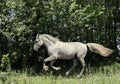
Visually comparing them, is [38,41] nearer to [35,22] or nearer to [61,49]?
[61,49]

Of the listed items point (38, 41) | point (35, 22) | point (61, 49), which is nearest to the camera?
point (61, 49)

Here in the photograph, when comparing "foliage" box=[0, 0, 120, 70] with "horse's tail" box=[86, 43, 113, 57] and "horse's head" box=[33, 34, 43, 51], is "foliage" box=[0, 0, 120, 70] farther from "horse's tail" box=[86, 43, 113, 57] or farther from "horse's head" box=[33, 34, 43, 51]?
"horse's tail" box=[86, 43, 113, 57]

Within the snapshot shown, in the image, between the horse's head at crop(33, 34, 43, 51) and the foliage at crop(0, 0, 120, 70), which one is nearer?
the horse's head at crop(33, 34, 43, 51)

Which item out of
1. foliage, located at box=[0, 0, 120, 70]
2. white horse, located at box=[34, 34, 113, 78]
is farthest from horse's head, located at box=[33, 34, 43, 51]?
foliage, located at box=[0, 0, 120, 70]

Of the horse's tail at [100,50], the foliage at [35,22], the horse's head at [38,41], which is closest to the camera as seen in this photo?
the horse's head at [38,41]

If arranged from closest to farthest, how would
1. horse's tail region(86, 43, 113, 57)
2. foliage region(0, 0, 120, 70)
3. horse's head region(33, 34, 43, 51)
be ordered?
horse's head region(33, 34, 43, 51)
horse's tail region(86, 43, 113, 57)
foliage region(0, 0, 120, 70)

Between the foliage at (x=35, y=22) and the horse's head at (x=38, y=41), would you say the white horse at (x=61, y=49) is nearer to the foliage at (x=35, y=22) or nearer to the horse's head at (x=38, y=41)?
the horse's head at (x=38, y=41)

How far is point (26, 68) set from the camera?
1357 cm

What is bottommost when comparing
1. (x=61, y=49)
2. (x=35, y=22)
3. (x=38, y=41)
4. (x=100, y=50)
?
(x=100, y=50)

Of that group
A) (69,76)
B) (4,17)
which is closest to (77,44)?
(69,76)

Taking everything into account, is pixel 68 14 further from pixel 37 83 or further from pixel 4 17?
pixel 37 83

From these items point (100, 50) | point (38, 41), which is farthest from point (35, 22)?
point (100, 50)

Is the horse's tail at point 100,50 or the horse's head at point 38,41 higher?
the horse's head at point 38,41

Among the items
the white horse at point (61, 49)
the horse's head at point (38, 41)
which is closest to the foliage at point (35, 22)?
the horse's head at point (38, 41)
